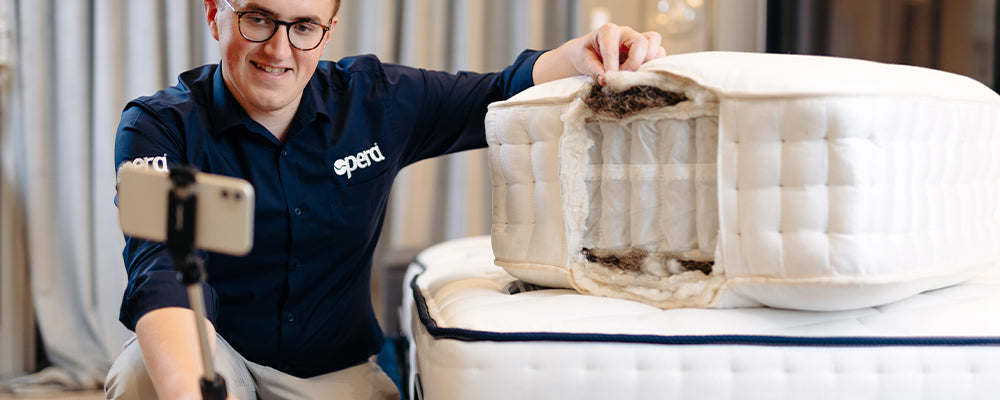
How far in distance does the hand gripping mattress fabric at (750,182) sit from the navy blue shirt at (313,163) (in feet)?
0.88

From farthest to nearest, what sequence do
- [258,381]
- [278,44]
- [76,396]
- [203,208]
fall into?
[76,396], [258,381], [278,44], [203,208]

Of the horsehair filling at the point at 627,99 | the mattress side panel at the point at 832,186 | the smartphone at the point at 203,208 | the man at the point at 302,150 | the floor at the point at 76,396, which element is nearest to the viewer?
the smartphone at the point at 203,208

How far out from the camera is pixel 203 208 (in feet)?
1.87

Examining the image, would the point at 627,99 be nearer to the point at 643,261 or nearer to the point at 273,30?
the point at 643,261

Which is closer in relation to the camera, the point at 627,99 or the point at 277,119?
the point at 627,99

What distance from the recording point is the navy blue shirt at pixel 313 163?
1.06m

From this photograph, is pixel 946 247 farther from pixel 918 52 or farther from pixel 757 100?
pixel 918 52

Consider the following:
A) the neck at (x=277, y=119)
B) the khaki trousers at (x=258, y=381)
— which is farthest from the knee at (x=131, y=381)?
the neck at (x=277, y=119)

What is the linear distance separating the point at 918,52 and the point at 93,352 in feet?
8.03

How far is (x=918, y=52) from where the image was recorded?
171cm

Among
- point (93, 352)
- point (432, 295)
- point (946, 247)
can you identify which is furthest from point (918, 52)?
point (93, 352)

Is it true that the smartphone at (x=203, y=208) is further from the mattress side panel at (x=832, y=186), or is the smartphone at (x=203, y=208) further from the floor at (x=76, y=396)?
the floor at (x=76, y=396)

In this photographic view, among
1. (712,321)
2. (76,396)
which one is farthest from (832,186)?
(76,396)

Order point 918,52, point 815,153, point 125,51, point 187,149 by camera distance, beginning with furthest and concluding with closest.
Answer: point 125,51, point 918,52, point 187,149, point 815,153
